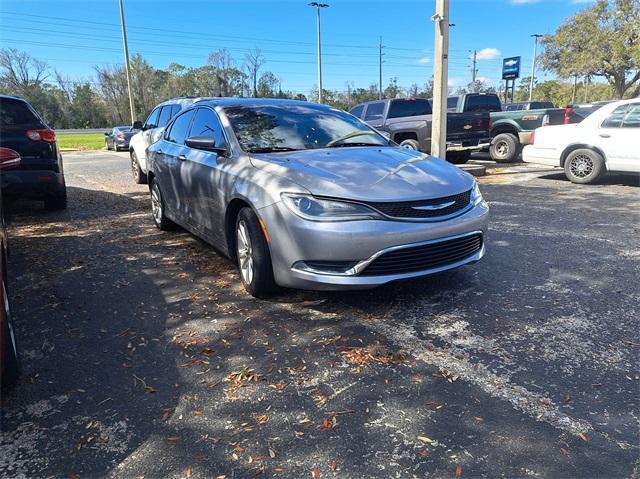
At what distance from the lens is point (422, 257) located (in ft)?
11.5

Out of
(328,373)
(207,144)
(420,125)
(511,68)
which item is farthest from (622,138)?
(511,68)

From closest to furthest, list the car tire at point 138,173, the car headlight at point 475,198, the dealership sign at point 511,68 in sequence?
the car headlight at point 475,198, the car tire at point 138,173, the dealership sign at point 511,68

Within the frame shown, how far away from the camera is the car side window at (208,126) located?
4504 millimetres

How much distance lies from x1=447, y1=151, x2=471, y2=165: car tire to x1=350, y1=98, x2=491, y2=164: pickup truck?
0.09ft

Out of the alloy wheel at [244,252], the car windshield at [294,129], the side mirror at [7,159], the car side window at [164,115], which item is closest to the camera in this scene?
the alloy wheel at [244,252]

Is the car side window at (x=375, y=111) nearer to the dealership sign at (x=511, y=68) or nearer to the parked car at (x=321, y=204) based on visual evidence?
the parked car at (x=321, y=204)

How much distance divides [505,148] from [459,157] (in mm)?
1316

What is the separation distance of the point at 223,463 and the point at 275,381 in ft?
2.24

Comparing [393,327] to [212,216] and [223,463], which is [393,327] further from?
[212,216]

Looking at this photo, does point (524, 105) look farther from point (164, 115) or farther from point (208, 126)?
point (208, 126)

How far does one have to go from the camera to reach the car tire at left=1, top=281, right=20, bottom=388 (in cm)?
247

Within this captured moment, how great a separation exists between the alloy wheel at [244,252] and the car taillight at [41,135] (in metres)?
4.29

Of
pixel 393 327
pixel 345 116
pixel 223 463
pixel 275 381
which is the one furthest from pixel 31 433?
pixel 345 116

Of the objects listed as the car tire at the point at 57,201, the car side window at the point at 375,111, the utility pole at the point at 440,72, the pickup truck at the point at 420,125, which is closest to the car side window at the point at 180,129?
the car tire at the point at 57,201
